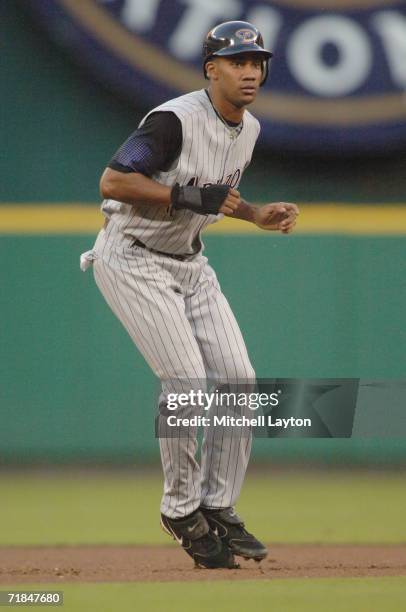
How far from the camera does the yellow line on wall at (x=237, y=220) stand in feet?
19.5

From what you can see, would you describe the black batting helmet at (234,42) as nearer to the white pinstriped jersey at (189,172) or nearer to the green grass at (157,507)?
the white pinstriped jersey at (189,172)

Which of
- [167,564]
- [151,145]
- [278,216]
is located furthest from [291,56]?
[167,564]

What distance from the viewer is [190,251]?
3.65m

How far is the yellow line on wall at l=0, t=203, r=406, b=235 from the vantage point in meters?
5.95

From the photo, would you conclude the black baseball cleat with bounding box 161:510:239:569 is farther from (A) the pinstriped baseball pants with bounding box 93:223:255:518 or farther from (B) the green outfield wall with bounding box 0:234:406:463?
(B) the green outfield wall with bounding box 0:234:406:463

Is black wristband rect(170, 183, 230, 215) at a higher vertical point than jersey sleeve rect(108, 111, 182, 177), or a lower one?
lower

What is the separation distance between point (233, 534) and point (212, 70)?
4.35 feet

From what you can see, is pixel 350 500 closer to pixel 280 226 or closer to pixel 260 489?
pixel 260 489

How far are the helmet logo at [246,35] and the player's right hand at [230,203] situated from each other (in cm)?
43

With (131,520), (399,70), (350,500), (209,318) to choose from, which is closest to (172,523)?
(209,318)

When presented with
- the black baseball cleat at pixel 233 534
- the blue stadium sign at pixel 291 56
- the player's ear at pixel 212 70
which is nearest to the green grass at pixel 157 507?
the black baseball cleat at pixel 233 534

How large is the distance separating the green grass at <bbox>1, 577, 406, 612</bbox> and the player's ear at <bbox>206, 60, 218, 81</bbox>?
1.41 meters

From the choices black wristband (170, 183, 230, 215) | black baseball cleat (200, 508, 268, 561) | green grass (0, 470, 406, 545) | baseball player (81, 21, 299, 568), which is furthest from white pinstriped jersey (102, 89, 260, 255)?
green grass (0, 470, 406, 545)

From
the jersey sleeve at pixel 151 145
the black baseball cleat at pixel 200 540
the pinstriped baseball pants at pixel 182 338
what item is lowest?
the black baseball cleat at pixel 200 540
